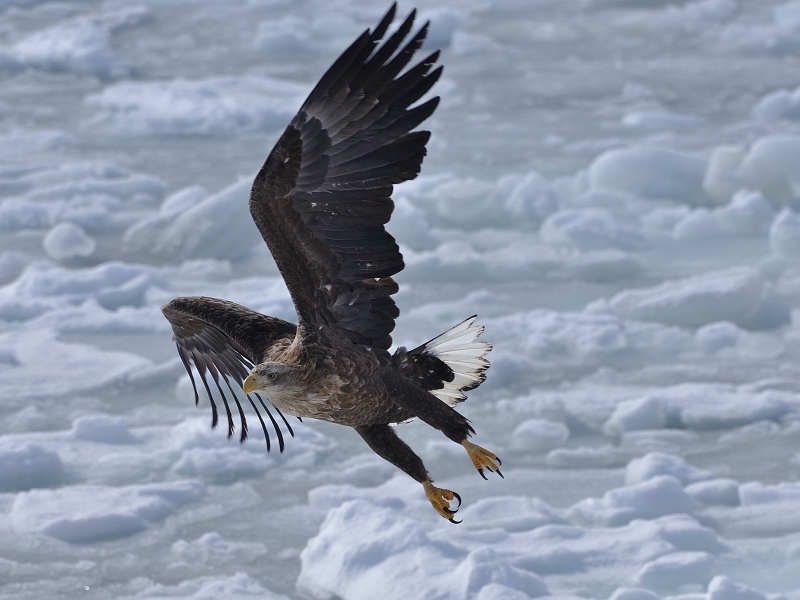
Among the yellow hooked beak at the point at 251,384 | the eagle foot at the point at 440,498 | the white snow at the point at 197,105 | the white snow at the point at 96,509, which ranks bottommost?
the eagle foot at the point at 440,498

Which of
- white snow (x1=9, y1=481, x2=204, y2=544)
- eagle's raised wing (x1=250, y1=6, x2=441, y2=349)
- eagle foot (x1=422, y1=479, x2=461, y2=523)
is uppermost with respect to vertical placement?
eagle's raised wing (x1=250, y1=6, x2=441, y2=349)

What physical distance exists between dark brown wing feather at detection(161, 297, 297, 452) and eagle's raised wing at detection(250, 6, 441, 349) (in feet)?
1.17

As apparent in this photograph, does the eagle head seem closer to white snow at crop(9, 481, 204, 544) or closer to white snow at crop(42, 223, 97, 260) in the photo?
white snow at crop(9, 481, 204, 544)

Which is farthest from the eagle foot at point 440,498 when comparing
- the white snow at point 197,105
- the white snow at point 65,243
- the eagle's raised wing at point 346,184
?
the white snow at point 197,105

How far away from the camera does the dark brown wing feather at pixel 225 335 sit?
448 centimetres

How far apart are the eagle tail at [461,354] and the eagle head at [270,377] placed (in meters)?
0.66

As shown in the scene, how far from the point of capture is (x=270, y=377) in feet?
13.0

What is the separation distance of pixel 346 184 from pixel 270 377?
0.65 metres

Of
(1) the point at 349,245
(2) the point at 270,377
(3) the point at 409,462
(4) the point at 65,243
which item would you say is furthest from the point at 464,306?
(2) the point at 270,377

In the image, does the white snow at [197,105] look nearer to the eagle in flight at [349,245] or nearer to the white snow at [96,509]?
the white snow at [96,509]

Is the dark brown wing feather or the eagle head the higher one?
the dark brown wing feather

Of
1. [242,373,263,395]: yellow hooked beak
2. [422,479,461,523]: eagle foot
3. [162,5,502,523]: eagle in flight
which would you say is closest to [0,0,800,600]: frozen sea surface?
[422,479,461,523]: eagle foot

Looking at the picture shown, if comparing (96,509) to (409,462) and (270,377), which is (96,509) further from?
(270,377)

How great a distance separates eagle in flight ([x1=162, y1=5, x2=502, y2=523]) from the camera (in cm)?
393
